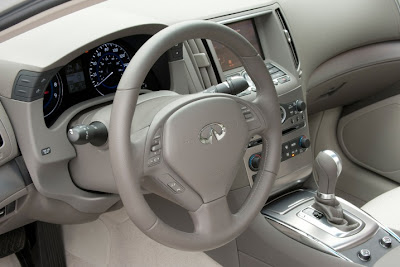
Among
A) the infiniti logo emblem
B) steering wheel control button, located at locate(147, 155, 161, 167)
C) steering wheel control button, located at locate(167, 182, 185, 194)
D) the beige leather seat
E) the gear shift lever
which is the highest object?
the infiniti logo emblem

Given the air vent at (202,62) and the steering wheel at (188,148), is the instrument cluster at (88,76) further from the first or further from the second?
the steering wheel at (188,148)

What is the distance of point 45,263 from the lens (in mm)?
1926

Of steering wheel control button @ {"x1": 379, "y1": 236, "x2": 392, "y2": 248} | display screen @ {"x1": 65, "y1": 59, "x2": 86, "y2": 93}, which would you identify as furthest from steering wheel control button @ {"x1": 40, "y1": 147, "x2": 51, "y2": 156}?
steering wheel control button @ {"x1": 379, "y1": 236, "x2": 392, "y2": 248}

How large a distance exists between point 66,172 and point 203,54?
22.2 inches

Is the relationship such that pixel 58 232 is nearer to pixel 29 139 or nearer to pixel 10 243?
pixel 10 243

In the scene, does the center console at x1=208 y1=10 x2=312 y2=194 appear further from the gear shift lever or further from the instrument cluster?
the instrument cluster

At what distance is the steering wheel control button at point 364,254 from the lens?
1.66 m

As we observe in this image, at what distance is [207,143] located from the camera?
1.20 meters

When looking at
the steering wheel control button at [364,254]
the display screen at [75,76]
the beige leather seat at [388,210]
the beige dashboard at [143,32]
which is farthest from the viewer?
the beige leather seat at [388,210]

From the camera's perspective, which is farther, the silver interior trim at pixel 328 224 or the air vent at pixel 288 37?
the air vent at pixel 288 37

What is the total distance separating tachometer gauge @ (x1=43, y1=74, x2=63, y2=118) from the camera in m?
1.39

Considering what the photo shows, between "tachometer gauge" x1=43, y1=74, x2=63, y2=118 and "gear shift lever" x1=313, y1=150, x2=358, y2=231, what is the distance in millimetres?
794

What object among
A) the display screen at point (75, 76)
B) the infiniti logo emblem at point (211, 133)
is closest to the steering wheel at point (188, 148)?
the infiniti logo emblem at point (211, 133)

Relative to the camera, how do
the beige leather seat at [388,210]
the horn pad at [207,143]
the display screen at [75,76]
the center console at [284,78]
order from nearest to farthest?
the horn pad at [207,143]
the display screen at [75,76]
the beige leather seat at [388,210]
the center console at [284,78]
